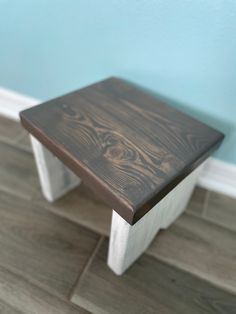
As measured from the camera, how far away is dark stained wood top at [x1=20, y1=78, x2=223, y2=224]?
0.48 m

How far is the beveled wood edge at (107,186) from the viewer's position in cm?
46

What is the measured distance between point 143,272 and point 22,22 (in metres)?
0.87

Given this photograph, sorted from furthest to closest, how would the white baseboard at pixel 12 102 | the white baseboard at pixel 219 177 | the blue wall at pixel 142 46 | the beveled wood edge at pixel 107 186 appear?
the white baseboard at pixel 12 102 → the white baseboard at pixel 219 177 → the blue wall at pixel 142 46 → the beveled wood edge at pixel 107 186

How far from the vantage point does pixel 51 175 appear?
0.78 m

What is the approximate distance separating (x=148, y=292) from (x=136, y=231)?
215 millimetres

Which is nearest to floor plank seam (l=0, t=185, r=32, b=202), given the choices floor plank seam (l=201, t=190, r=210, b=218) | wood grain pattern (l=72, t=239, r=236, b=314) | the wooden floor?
the wooden floor

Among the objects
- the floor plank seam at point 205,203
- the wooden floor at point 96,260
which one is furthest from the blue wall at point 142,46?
the wooden floor at point 96,260

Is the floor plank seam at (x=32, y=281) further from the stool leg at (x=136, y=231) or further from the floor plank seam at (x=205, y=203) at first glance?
the floor plank seam at (x=205, y=203)

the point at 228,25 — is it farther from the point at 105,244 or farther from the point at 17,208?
the point at 17,208

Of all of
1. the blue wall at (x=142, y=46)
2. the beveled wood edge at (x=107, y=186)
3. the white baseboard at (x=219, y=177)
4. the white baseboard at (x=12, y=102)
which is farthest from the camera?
the white baseboard at (x=12, y=102)

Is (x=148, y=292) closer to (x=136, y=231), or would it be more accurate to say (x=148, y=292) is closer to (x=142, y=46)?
(x=136, y=231)

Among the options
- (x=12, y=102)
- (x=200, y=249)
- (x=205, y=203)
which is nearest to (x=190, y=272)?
(x=200, y=249)

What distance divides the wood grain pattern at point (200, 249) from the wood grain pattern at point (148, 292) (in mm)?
27

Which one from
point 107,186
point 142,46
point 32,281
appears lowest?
point 32,281
